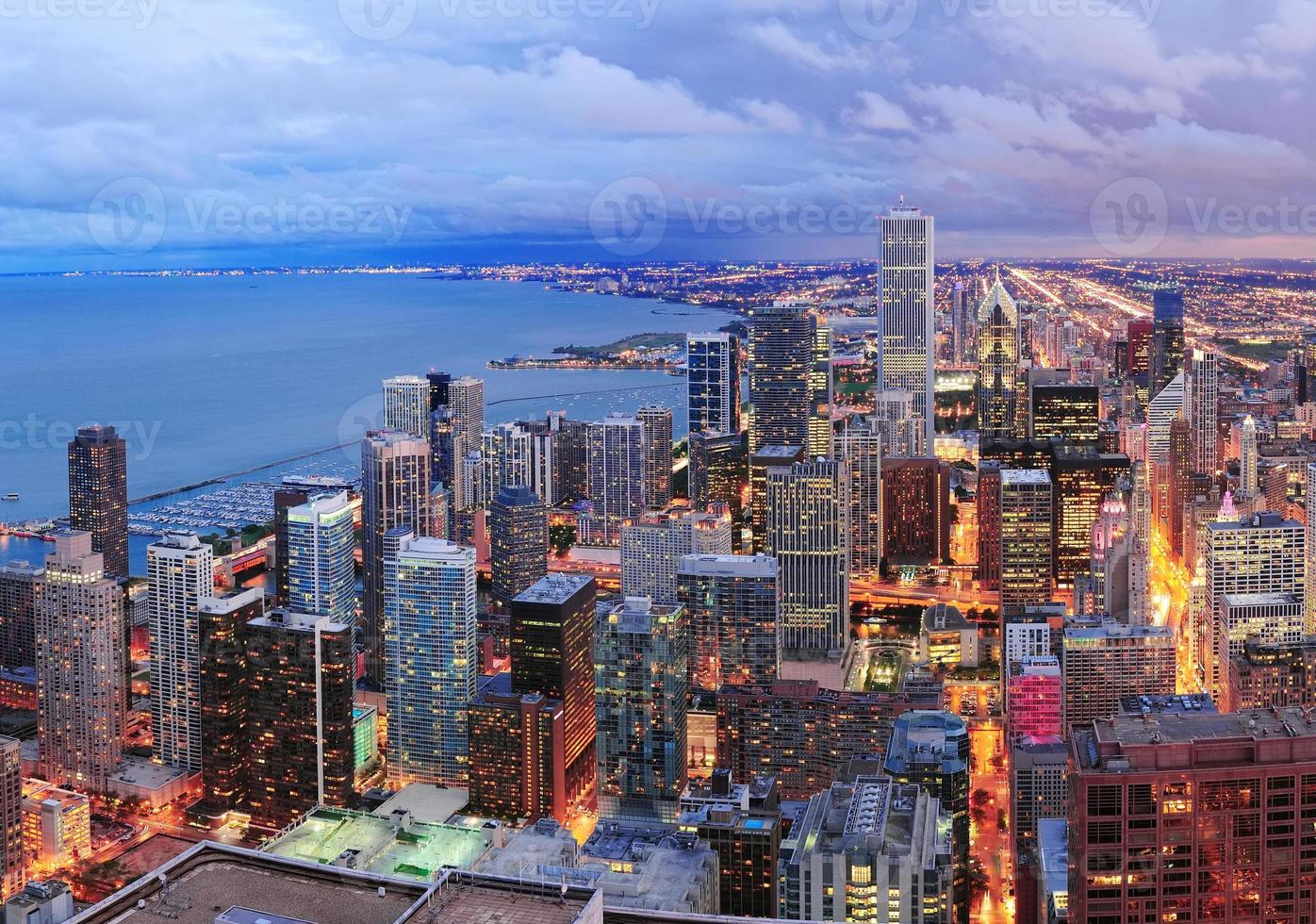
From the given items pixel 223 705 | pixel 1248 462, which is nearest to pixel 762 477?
pixel 1248 462

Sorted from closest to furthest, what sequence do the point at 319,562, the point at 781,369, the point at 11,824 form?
the point at 11,824
the point at 319,562
the point at 781,369

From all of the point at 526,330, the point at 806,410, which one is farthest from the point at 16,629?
the point at 806,410

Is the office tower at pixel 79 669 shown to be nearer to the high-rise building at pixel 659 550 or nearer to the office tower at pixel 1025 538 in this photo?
the high-rise building at pixel 659 550

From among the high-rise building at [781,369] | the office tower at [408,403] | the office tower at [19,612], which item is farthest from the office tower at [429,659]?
the high-rise building at [781,369]

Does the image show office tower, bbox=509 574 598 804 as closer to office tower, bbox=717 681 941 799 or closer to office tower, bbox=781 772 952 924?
office tower, bbox=717 681 941 799

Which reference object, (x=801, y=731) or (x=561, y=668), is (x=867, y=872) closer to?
(x=801, y=731)

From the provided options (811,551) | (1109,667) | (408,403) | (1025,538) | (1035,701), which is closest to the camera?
(1035,701)
